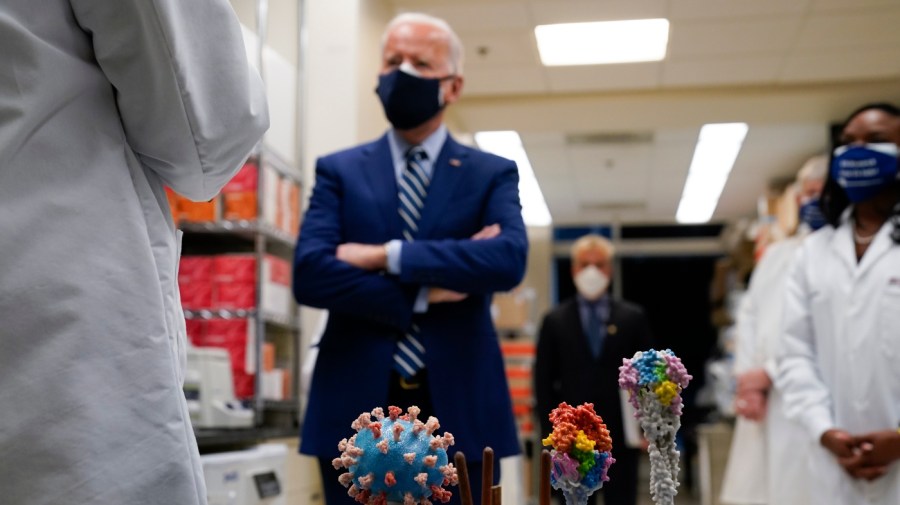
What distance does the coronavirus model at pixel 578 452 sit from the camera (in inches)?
35.3

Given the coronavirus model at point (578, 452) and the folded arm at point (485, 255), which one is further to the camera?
the folded arm at point (485, 255)

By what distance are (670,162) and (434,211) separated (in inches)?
295

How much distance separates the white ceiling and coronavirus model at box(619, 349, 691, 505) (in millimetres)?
4775

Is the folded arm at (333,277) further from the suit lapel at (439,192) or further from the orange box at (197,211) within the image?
the orange box at (197,211)

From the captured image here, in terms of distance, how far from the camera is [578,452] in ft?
2.96

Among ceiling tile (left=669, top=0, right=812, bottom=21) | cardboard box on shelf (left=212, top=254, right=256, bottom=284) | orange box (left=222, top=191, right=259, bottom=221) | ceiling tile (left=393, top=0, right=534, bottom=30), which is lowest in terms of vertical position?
cardboard box on shelf (left=212, top=254, right=256, bottom=284)

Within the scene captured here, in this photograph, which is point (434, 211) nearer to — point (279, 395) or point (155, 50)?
point (155, 50)

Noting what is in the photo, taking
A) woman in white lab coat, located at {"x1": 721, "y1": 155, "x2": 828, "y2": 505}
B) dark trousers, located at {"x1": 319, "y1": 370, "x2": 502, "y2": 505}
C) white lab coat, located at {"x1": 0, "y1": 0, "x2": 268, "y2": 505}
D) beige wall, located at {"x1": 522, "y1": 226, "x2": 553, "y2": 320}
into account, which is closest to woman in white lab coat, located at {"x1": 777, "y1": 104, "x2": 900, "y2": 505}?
dark trousers, located at {"x1": 319, "y1": 370, "x2": 502, "y2": 505}

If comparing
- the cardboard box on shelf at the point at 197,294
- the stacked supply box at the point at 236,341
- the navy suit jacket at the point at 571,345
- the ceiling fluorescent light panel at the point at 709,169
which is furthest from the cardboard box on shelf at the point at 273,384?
the ceiling fluorescent light panel at the point at 709,169

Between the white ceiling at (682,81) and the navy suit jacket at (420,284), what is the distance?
3.75 meters

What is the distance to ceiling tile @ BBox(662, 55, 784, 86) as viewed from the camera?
634 centimetres

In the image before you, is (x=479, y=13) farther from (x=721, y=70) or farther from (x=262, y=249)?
(x=262, y=249)

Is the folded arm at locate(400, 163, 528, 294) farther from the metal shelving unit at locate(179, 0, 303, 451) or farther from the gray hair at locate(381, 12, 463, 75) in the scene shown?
the metal shelving unit at locate(179, 0, 303, 451)

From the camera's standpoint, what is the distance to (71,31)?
3.54ft
